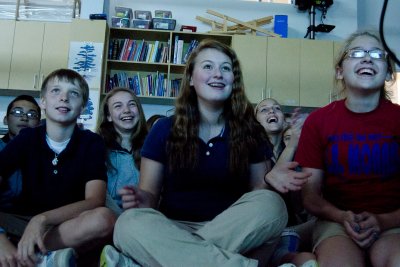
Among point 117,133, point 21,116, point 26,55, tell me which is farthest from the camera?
point 26,55

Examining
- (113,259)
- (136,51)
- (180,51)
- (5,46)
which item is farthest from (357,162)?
(5,46)

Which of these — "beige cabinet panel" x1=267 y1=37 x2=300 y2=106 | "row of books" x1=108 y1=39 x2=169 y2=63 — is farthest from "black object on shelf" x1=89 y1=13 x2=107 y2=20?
"beige cabinet panel" x1=267 y1=37 x2=300 y2=106

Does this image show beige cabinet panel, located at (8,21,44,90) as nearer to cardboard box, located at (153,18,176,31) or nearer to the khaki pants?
cardboard box, located at (153,18,176,31)

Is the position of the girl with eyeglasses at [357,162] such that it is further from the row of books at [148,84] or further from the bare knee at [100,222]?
the row of books at [148,84]

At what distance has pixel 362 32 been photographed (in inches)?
67.4

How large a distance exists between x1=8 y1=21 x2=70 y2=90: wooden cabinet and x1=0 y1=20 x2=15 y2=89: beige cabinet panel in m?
0.04

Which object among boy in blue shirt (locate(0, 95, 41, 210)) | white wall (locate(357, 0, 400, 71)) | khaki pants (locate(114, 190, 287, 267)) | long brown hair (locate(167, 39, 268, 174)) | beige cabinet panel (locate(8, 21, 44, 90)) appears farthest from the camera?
white wall (locate(357, 0, 400, 71))

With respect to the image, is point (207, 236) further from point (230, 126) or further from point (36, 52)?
point (36, 52)

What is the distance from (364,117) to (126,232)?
2.97 ft

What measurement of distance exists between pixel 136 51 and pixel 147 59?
5.3 inches

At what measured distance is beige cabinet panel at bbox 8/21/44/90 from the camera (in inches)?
164

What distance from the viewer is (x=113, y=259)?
1.21m

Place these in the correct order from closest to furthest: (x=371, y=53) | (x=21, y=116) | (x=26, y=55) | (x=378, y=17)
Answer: (x=371, y=53), (x=21, y=116), (x=26, y=55), (x=378, y=17)

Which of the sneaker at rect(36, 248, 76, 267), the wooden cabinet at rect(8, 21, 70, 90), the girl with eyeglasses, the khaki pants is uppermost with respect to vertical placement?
the wooden cabinet at rect(8, 21, 70, 90)
